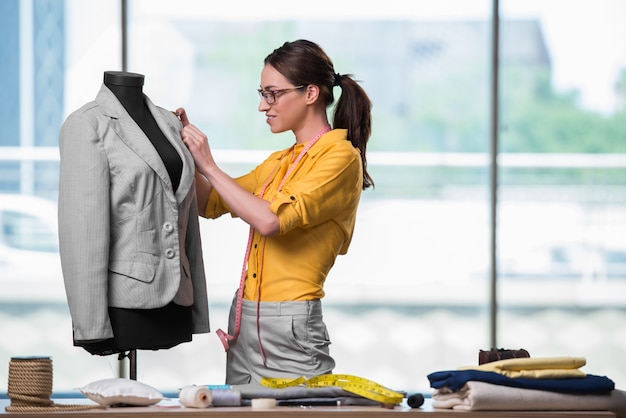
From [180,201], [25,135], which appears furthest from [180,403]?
[25,135]

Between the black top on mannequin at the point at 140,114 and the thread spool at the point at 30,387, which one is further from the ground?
the black top on mannequin at the point at 140,114

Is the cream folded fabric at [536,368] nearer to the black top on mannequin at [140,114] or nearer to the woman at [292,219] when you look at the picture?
the woman at [292,219]

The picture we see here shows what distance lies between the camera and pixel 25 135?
4895mm

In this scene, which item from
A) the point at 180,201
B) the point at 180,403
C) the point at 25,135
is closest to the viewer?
the point at 180,403

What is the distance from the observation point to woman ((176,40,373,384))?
2.83m

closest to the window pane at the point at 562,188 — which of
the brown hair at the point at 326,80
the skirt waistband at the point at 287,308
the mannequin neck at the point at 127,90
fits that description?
the brown hair at the point at 326,80

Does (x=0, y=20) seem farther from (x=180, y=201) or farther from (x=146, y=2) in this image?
(x=180, y=201)

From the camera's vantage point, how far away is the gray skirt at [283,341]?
9.46ft

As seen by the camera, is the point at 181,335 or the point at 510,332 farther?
the point at 510,332

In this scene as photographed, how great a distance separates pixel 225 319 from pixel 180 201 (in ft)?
7.35

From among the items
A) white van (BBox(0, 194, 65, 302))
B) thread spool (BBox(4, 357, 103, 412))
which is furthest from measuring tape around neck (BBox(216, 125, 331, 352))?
white van (BBox(0, 194, 65, 302))

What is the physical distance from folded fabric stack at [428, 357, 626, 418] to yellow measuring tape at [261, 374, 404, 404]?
114 millimetres

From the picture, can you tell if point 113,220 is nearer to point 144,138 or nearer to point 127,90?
point 144,138

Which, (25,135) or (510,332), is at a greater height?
(25,135)
